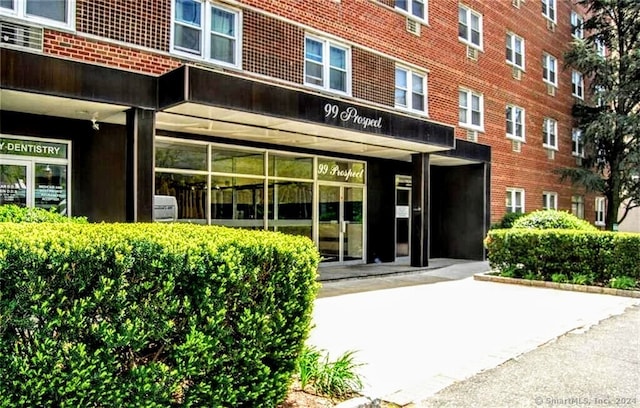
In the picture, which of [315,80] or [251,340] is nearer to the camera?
[251,340]

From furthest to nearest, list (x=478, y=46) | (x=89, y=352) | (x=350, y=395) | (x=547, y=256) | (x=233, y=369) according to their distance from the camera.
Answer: (x=478, y=46)
(x=547, y=256)
(x=350, y=395)
(x=233, y=369)
(x=89, y=352)

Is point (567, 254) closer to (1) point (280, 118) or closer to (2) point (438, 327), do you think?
(2) point (438, 327)

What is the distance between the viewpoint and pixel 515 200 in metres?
20.1

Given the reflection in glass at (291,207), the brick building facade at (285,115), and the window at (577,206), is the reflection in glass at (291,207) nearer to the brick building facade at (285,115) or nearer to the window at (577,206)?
the brick building facade at (285,115)

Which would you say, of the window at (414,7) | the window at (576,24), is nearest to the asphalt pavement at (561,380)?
the window at (414,7)

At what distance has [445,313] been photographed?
8.38m

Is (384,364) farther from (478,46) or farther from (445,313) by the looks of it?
(478,46)

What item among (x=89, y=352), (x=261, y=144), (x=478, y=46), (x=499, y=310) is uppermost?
(x=478, y=46)

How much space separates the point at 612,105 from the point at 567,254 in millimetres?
16685

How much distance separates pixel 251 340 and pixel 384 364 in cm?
234

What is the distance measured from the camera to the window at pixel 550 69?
23.0m

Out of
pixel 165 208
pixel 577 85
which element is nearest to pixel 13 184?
pixel 165 208

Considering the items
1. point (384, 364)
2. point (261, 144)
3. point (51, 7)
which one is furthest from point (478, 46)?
point (384, 364)

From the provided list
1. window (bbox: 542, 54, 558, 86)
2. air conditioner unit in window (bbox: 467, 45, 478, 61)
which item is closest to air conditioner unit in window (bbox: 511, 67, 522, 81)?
window (bbox: 542, 54, 558, 86)
